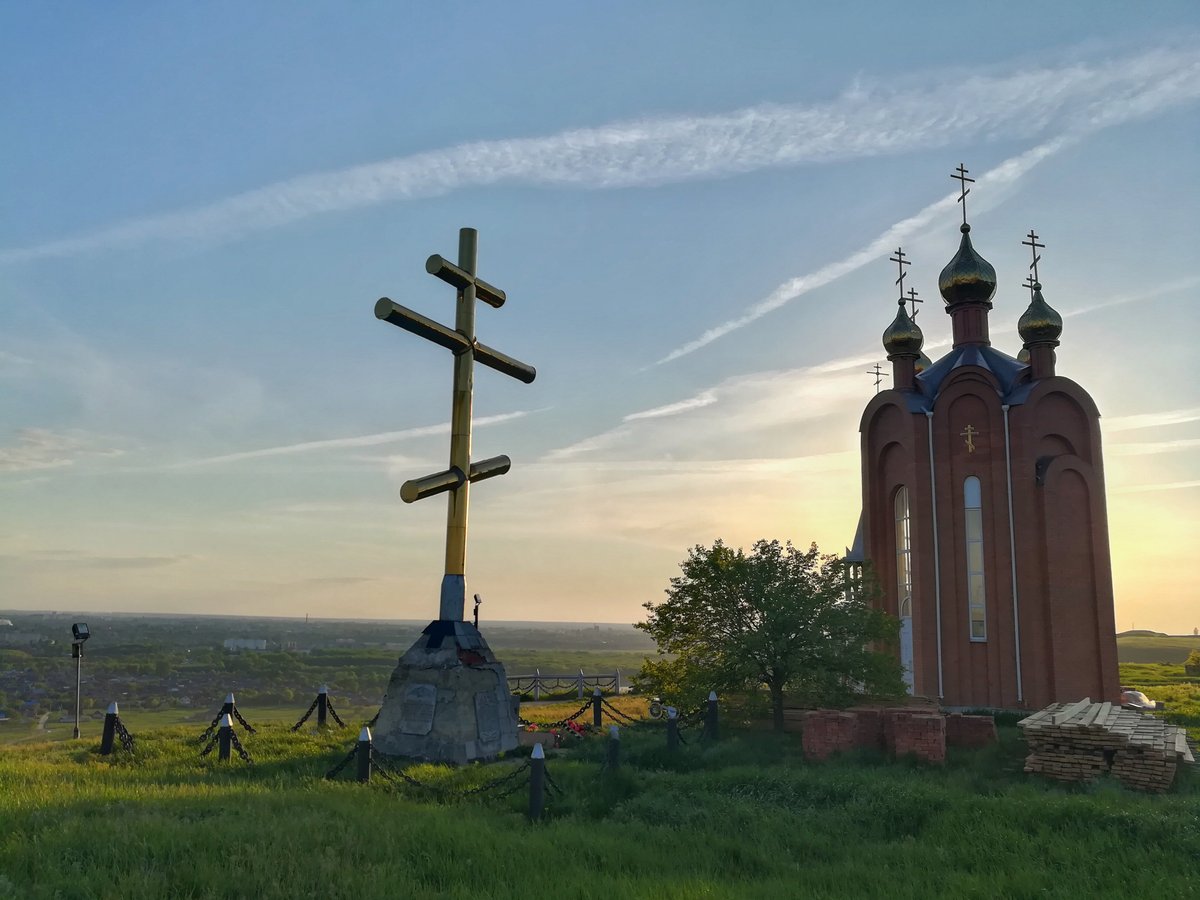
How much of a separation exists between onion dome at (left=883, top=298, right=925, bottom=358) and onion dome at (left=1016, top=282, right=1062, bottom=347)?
322 centimetres

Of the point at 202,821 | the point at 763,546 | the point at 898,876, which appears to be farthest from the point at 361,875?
the point at 763,546

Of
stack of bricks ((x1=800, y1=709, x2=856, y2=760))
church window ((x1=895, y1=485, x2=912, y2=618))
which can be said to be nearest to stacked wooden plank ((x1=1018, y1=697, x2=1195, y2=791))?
stack of bricks ((x1=800, y1=709, x2=856, y2=760))

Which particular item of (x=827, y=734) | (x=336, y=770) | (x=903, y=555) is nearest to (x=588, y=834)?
(x=336, y=770)

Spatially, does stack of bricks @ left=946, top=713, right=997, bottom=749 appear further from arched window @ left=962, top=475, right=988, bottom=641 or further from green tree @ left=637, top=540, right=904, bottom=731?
Answer: arched window @ left=962, top=475, right=988, bottom=641

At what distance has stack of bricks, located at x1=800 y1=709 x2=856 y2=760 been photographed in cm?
1438

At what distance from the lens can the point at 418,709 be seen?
45.4ft

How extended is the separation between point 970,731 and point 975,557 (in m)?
9.69

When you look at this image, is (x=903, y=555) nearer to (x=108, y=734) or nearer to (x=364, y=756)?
(x=364, y=756)

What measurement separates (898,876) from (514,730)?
808 centimetres

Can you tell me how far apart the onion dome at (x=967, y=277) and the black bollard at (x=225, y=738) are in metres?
23.1

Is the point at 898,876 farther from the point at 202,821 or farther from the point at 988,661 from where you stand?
the point at 988,661

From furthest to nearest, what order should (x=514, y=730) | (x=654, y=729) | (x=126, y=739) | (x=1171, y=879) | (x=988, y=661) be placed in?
1. (x=988, y=661)
2. (x=654, y=729)
3. (x=514, y=730)
4. (x=126, y=739)
5. (x=1171, y=879)

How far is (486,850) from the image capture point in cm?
852

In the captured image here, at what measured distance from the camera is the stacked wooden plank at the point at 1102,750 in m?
12.1
